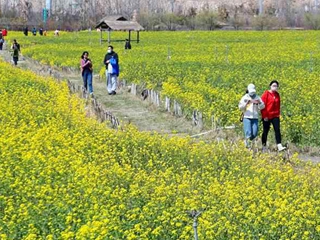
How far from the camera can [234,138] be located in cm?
1490

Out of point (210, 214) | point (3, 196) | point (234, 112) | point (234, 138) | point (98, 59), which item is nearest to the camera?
point (210, 214)

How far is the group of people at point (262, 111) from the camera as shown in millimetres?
13977

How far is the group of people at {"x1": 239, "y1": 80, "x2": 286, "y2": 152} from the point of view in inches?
550

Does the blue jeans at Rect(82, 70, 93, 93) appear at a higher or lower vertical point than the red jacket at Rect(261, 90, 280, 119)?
lower

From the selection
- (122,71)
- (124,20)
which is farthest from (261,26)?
(122,71)

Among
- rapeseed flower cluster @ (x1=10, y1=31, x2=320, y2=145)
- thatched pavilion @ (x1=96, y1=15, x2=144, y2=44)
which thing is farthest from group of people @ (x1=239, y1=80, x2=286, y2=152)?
thatched pavilion @ (x1=96, y1=15, x2=144, y2=44)

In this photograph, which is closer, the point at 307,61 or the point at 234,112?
the point at 234,112

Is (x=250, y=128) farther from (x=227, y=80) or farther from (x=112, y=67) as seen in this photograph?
(x=112, y=67)

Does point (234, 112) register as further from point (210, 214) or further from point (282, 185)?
point (210, 214)

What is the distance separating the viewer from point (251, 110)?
14023 mm

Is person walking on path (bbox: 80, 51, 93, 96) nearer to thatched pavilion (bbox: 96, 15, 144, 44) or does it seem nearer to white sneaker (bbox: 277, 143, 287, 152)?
white sneaker (bbox: 277, 143, 287, 152)

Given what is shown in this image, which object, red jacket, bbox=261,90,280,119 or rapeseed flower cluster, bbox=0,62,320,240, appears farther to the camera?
red jacket, bbox=261,90,280,119

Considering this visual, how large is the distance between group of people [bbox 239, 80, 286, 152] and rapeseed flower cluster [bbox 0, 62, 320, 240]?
118 centimetres

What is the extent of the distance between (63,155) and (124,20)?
43.1m
